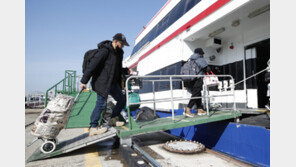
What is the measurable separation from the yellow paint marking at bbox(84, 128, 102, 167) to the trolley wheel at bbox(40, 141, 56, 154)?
52 cm

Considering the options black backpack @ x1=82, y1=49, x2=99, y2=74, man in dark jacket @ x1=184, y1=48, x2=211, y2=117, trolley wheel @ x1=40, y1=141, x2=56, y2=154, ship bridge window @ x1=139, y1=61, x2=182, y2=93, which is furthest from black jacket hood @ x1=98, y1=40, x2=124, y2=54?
ship bridge window @ x1=139, y1=61, x2=182, y2=93

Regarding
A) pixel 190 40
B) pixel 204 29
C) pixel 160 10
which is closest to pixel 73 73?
pixel 160 10

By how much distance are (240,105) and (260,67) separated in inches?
47.5

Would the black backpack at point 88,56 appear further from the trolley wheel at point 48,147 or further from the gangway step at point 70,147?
the trolley wheel at point 48,147

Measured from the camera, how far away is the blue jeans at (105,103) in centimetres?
269

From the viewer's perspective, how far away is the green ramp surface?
17.5 feet

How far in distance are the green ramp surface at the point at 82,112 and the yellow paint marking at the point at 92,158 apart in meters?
2.61

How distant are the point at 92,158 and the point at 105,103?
85 cm

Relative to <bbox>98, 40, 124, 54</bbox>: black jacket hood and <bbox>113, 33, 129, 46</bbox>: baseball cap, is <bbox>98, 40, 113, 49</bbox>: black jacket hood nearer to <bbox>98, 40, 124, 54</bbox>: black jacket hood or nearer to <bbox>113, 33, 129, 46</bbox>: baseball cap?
<bbox>98, 40, 124, 54</bbox>: black jacket hood

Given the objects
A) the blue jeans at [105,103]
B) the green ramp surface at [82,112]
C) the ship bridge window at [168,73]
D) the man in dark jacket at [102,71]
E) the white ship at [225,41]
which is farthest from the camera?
the green ramp surface at [82,112]

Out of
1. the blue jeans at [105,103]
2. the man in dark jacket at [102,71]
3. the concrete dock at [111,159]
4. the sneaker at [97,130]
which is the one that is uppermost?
the man in dark jacket at [102,71]

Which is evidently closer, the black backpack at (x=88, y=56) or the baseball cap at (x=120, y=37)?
the black backpack at (x=88, y=56)

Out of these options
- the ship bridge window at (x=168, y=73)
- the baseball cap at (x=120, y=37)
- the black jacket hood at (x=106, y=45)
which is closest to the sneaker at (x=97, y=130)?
the black jacket hood at (x=106, y=45)

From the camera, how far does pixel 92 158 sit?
8.21 feet
